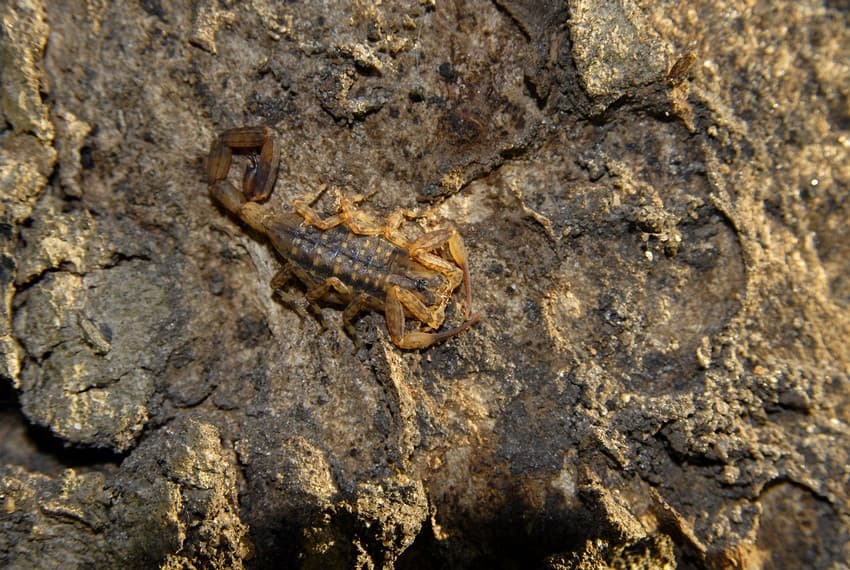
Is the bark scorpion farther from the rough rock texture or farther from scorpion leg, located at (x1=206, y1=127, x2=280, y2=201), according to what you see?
the rough rock texture

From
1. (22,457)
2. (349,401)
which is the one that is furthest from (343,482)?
(22,457)

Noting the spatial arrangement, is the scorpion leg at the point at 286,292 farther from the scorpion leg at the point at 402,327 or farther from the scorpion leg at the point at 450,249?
the scorpion leg at the point at 450,249

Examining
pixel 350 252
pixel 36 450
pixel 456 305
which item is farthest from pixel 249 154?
pixel 36 450

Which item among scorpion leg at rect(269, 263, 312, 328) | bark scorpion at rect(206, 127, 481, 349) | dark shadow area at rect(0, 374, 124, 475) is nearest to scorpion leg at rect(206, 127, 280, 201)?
bark scorpion at rect(206, 127, 481, 349)

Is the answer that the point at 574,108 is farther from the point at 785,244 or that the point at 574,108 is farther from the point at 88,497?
the point at 88,497

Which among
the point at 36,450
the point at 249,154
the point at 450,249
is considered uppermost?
the point at 249,154

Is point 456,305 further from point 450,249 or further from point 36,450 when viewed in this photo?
point 36,450
